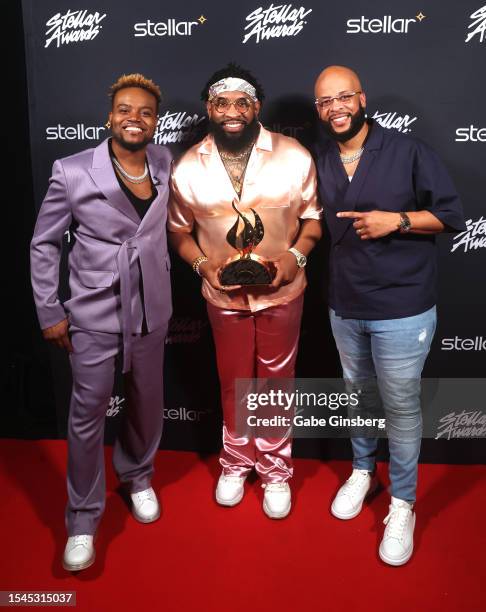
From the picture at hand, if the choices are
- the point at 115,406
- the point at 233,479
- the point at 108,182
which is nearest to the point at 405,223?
the point at 108,182

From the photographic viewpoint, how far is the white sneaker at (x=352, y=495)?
304 centimetres

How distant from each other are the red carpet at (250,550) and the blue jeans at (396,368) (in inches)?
12.8

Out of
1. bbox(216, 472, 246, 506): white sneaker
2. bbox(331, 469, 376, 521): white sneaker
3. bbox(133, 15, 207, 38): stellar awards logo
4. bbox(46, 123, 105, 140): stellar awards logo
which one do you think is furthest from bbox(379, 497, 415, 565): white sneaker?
bbox(133, 15, 207, 38): stellar awards logo

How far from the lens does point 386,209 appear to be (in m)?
2.57

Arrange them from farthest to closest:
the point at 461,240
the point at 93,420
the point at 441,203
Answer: the point at 461,240 → the point at 93,420 → the point at 441,203


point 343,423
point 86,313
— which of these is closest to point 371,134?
point 86,313

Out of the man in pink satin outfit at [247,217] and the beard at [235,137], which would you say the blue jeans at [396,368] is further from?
the beard at [235,137]

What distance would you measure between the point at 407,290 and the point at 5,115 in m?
2.10

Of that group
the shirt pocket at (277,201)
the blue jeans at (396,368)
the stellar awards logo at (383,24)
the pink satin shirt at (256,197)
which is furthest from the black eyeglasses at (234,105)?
the blue jeans at (396,368)

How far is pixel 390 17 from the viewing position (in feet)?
9.45

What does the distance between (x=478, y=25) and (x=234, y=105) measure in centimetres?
114

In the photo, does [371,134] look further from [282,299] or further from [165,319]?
[165,319]

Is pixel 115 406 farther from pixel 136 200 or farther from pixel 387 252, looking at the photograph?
pixel 387 252

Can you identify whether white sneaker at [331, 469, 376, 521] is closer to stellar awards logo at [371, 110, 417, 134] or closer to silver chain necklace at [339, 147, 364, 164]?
silver chain necklace at [339, 147, 364, 164]
